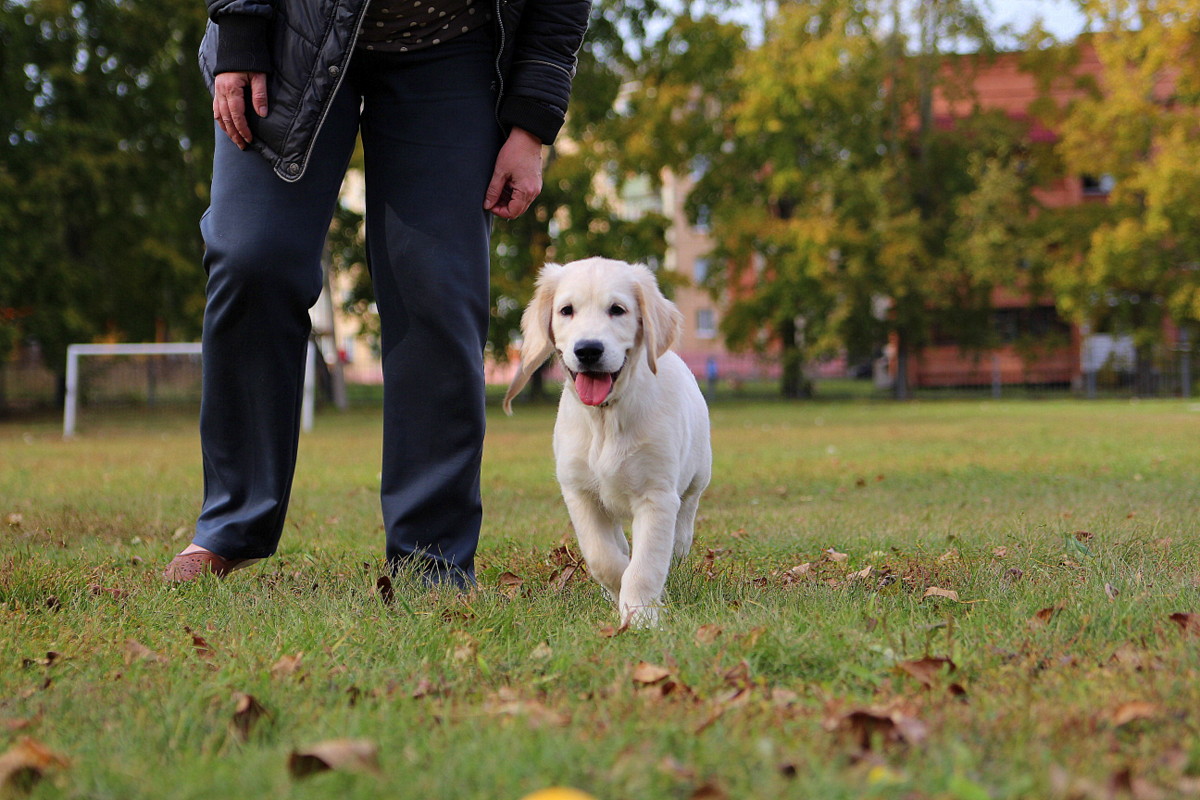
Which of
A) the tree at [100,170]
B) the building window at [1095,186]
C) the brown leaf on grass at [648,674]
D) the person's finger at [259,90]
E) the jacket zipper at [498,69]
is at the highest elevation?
the building window at [1095,186]

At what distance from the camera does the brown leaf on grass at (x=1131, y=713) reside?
1.94 m

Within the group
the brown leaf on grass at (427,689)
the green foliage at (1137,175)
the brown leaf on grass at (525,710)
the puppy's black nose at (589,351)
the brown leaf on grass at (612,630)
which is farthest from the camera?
the green foliage at (1137,175)

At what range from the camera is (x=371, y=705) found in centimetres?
216

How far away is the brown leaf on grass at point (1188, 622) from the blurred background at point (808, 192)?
19452 millimetres

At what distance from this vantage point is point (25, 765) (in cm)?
178

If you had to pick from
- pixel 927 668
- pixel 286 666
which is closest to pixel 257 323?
pixel 286 666

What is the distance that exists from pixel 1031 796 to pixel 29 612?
2.62 meters

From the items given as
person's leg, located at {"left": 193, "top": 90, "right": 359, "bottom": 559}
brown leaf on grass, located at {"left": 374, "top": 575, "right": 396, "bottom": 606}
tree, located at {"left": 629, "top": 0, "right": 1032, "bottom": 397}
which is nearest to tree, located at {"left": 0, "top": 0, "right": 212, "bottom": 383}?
tree, located at {"left": 629, "top": 0, "right": 1032, "bottom": 397}

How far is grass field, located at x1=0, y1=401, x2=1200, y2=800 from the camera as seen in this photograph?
174cm

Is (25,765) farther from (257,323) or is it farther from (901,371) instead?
(901,371)

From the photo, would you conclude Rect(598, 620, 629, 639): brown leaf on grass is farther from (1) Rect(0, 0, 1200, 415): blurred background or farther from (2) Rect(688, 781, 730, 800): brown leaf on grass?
(1) Rect(0, 0, 1200, 415): blurred background

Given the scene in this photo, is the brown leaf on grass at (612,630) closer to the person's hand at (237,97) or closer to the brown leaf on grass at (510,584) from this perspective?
the brown leaf on grass at (510,584)

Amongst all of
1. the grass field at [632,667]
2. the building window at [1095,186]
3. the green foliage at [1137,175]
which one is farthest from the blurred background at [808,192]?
the grass field at [632,667]

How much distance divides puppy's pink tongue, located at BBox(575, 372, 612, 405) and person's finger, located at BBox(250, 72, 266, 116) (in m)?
1.21
